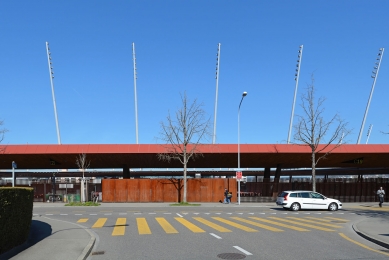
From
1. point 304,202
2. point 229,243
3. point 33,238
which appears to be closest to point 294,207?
point 304,202

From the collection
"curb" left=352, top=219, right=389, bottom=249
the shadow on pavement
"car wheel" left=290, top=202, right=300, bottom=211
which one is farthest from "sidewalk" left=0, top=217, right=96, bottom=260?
"car wheel" left=290, top=202, right=300, bottom=211

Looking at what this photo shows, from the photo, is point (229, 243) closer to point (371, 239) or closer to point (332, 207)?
point (371, 239)

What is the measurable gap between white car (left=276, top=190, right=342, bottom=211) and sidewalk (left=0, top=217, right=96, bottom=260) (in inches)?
682

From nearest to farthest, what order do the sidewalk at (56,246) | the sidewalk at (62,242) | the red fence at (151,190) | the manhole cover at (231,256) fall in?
1. the manhole cover at (231,256)
2. the sidewalk at (56,246)
3. the sidewalk at (62,242)
4. the red fence at (151,190)

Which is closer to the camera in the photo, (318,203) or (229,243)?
(229,243)

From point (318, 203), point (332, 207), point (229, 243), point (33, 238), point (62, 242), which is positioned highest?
point (229, 243)

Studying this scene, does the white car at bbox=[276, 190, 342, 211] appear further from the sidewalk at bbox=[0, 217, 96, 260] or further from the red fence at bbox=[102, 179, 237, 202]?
the sidewalk at bbox=[0, 217, 96, 260]

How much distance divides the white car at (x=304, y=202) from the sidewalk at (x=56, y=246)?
17314 millimetres

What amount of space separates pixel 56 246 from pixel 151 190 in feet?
97.8

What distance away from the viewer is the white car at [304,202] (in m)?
29.2

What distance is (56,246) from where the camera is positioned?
40.3 ft

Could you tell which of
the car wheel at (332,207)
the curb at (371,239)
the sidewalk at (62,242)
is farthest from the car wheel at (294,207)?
the curb at (371,239)

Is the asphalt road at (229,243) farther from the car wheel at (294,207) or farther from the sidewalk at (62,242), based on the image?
the car wheel at (294,207)

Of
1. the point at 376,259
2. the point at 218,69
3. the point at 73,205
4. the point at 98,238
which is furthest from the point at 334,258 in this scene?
the point at 218,69
